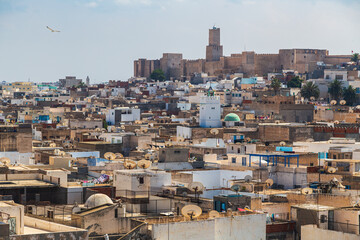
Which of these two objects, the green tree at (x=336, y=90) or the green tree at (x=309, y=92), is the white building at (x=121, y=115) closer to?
the green tree at (x=309, y=92)

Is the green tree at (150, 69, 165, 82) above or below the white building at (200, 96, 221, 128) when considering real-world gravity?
above

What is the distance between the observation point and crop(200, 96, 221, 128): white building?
56531 millimetres

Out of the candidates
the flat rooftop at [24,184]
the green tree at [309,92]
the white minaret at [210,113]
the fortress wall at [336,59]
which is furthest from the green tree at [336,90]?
the flat rooftop at [24,184]

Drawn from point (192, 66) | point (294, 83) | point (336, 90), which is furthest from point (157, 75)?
point (336, 90)

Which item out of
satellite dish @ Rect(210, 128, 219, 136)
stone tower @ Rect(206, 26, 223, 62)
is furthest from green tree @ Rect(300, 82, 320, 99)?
stone tower @ Rect(206, 26, 223, 62)

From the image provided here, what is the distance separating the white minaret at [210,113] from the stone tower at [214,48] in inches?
3098

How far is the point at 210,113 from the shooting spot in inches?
2233

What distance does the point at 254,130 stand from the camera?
54062 millimetres

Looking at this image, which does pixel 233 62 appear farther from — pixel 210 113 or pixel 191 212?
pixel 191 212

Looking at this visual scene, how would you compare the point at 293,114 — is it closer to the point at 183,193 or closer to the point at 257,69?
the point at 183,193

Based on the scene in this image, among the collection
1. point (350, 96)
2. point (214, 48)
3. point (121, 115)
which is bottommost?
point (121, 115)

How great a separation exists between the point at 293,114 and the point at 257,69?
180ft

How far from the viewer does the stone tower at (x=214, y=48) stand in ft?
447

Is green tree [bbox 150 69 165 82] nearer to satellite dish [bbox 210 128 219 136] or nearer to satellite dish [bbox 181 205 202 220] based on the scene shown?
satellite dish [bbox 210 128 219 136]
